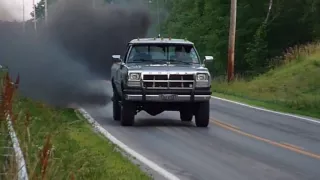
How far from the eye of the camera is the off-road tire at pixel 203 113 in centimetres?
1766

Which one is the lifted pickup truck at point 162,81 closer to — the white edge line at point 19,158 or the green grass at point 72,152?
the green grass at point 72,152

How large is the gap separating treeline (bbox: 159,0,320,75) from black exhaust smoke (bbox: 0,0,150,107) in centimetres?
1357

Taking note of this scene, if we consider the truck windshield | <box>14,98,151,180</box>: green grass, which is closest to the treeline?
the truck windshield

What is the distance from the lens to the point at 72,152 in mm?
11961

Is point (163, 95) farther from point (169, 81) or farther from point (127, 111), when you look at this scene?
point (127, 111)

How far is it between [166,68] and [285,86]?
1600 centimetres

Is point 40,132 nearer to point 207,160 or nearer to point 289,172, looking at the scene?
point 207,160

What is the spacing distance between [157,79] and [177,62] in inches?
50.8

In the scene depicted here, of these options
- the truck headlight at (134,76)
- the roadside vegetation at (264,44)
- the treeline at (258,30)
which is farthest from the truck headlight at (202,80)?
the treeline at (258,30)

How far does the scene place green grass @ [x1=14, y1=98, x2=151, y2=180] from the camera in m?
9.58

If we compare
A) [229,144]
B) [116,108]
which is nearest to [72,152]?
[229,144]

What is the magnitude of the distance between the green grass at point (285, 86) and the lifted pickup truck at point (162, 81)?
262 inches

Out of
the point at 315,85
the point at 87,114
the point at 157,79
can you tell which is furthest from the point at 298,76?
the point at 157,79

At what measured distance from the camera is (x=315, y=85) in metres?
30.8
